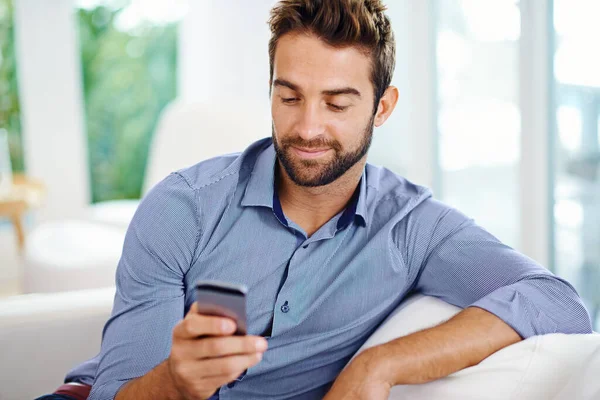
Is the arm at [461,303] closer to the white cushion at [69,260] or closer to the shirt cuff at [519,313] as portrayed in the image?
the shirt cuff at [519,313]

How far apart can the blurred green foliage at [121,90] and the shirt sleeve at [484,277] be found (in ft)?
12.6

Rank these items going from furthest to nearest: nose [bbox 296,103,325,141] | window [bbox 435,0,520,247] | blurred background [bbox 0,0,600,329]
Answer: window [bbox 435,0,520,247] → blurred background [bbox 0,0,600,329] → nose [bbox 296,103,325,141]

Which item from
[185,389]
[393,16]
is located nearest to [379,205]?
[185,389]

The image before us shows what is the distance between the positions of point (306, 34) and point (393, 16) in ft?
6.55

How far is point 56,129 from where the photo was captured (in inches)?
181

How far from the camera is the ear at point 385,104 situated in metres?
1.61

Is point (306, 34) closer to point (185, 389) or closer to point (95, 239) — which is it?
point (185, 389)

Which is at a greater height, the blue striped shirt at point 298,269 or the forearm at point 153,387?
the blue striped shirt at point 298,269

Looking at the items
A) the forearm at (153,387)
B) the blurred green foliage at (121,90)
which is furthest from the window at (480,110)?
the blurred green foliage at (121,90)

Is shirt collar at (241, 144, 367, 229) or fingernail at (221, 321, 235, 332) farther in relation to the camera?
shirt collar at (241, 144, 367, 229)

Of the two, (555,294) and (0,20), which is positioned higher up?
(0,20)

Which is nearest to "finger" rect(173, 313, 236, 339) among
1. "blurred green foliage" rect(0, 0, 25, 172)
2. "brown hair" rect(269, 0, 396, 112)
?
"brown hair" rect(269, 0, 396, 112)

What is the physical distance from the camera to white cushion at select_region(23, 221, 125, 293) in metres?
2.73

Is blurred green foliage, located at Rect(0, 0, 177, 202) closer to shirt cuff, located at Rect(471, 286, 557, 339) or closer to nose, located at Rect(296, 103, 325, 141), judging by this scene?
nose, located at Rect(296, 103, 325, 141)
